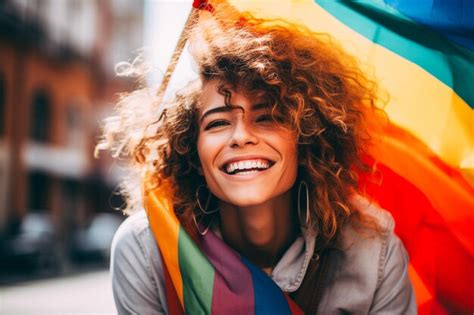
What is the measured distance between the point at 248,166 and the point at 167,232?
1.44 feet

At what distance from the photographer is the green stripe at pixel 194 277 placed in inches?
102

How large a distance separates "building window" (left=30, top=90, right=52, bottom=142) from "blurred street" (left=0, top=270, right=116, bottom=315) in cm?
761

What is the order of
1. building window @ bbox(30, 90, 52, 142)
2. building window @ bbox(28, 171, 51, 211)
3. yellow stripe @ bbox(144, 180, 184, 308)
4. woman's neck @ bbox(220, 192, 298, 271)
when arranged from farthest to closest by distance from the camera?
building window @ bbox(30, 90, 52, 142) → building window @ bbox(28, 171, 51, 211) → woman's neck @ bbox(220, 192, 298, 271) → yellow stripe @ bbox(144, 180, 184, 308)

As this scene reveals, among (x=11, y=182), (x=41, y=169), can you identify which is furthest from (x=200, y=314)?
(x=41, y=169)

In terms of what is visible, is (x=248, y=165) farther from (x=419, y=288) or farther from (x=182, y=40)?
(x=419, y=288)

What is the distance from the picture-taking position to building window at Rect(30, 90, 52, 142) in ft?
74.2

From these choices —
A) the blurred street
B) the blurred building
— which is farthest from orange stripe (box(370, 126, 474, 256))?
the blurred building

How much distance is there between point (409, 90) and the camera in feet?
10.1

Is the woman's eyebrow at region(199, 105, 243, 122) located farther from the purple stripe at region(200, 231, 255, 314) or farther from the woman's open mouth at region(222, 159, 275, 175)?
the purple stripe at region(200, 231, 255, 314)

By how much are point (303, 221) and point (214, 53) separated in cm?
84

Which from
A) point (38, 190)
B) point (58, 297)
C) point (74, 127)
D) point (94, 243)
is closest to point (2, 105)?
point (38, 190)

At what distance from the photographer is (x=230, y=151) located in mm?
2670

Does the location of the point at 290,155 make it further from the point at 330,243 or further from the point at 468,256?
the point at 468,256

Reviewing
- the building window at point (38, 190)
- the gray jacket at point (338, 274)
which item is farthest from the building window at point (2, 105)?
the gray jacket at point (338, 274)
